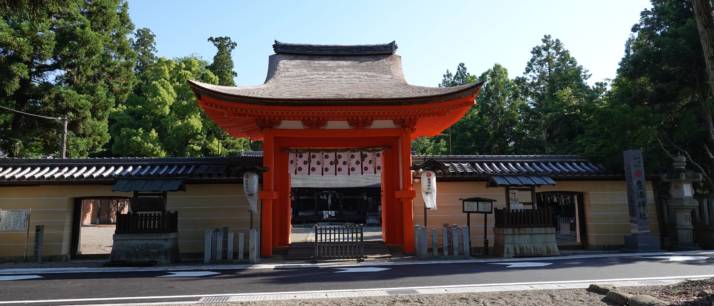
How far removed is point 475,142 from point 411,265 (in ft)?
69.5

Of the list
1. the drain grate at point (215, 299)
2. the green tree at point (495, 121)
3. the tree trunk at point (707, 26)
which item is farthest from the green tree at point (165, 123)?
the tree trunk at point (707, 26)

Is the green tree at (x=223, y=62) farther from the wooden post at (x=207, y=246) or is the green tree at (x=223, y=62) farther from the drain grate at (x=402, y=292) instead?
the drain grate at (x=402, y=292)

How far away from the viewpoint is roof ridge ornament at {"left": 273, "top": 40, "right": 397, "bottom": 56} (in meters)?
15.5

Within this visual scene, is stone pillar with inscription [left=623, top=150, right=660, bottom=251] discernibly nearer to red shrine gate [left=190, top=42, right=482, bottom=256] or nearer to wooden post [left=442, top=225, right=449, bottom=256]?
red shrine gate [left=190, top=42, right=482, bottom=256]

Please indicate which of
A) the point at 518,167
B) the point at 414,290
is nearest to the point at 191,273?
the point at 414,290

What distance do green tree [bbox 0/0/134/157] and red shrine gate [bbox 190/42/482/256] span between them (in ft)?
30.0

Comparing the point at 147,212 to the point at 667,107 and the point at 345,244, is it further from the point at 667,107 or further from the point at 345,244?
the point at 667,107

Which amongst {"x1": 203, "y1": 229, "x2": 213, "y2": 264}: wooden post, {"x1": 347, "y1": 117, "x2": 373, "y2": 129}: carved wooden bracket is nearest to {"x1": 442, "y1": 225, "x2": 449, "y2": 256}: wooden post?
{"x1": 347, "y1": 117, "x2": 373, "y2": 129}: carved wooden bracket

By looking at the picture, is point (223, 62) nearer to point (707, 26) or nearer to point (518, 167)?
point (518, 167)

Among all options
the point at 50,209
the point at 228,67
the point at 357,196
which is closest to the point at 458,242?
the point at 50,209

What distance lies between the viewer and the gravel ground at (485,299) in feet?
19.5

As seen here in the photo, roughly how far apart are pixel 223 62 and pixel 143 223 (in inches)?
1079

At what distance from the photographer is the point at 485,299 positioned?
6.14 meters

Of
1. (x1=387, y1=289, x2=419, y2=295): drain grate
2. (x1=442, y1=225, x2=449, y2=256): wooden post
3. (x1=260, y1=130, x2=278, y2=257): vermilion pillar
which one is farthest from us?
(x1=442, y1=225, x2=449, y2=256): wooden post
